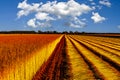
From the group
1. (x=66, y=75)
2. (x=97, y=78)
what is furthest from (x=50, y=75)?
(x=97, y=78)

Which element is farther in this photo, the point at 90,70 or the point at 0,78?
the point at 90,70

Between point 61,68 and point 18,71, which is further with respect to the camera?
point 61,68

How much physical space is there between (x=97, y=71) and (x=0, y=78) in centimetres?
624

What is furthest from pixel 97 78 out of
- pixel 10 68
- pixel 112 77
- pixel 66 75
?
pixel 10 68

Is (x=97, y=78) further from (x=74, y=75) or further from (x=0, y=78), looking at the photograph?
(x=0, y=78)

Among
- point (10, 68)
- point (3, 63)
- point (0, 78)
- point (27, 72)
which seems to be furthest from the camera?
point (27, 72)

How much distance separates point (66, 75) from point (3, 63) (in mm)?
3113

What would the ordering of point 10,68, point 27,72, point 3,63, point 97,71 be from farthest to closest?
point 97,71
point 27,72
point 3,63
point 10,68

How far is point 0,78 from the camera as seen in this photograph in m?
9.01

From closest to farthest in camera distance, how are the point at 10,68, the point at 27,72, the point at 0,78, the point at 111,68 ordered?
1. the point at 0,78
2. the point at 10,68
3. the point at 27,72
4. the point at 111,68

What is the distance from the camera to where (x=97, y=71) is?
14.1 meters

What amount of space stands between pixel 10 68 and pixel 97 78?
375 centimetres

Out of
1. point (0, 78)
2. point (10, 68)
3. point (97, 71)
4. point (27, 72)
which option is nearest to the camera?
point (0, 78)

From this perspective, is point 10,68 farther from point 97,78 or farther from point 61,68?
point 61,68
